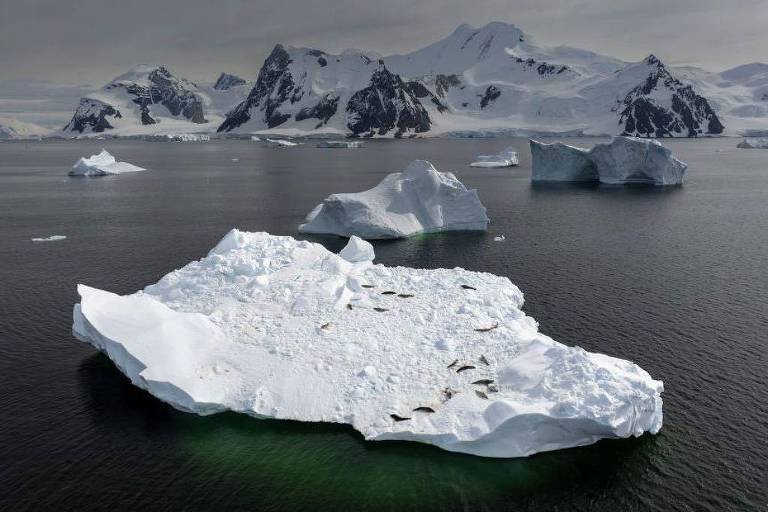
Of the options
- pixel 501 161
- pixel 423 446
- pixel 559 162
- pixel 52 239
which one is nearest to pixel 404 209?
pixel 52 239

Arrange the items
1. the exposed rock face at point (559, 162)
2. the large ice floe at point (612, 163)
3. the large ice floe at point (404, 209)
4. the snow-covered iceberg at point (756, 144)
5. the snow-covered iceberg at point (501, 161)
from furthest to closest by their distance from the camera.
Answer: the snow-covered iceberg at point (756, 144) < the snow-covered iceberg at point (501, 161) < the exposed rock face at point (559, 162) < the large ice floe at point (612, 163) < the large ice floe at point (404, 209)

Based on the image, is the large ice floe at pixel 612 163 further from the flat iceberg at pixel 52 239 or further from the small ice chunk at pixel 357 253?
the flat iceberg at pixel 52 239

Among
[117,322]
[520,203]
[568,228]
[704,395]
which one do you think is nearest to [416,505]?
[704,395]

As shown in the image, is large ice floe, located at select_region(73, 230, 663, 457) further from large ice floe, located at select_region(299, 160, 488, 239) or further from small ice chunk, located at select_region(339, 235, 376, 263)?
large ice floe, located at select_region(299, 160, 488, 239)

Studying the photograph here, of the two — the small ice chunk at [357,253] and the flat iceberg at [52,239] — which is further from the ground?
the small ice chunk at [357,253]

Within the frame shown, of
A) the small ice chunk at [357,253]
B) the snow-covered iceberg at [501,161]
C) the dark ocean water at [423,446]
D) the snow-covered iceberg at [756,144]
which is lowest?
the dark ocean water at [423,446]

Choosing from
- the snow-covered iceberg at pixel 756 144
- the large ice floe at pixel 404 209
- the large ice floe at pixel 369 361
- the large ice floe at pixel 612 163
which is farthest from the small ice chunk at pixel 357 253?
the snow-covered iceberg at pixel 756 144
